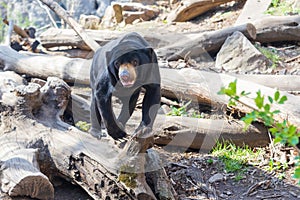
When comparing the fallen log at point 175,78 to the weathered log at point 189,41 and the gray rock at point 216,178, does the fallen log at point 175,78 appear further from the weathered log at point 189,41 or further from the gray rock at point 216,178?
the weathered log at point 189,41

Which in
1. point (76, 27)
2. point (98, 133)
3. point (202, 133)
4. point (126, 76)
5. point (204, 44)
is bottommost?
point (202, 133)

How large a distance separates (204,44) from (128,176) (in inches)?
133

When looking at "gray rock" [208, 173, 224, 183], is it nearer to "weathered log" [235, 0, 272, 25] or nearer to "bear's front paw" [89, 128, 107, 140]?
"bear's front paw" [89, 128, 107, 140]

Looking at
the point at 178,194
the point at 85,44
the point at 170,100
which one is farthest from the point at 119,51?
the point at 85,44

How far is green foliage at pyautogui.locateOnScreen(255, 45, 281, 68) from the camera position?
5.64 metres

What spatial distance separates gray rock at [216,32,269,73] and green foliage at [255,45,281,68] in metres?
0.13

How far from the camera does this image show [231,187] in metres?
3.67

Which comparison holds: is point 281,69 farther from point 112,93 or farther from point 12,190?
point 12,190

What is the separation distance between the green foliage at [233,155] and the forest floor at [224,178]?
0.11 feet

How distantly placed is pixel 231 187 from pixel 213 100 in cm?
108

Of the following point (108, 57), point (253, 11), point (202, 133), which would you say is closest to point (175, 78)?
point (202, 133)

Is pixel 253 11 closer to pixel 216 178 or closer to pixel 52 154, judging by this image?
pixel 216 178

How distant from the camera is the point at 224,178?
378cm

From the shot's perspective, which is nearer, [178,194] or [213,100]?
[178,194]
